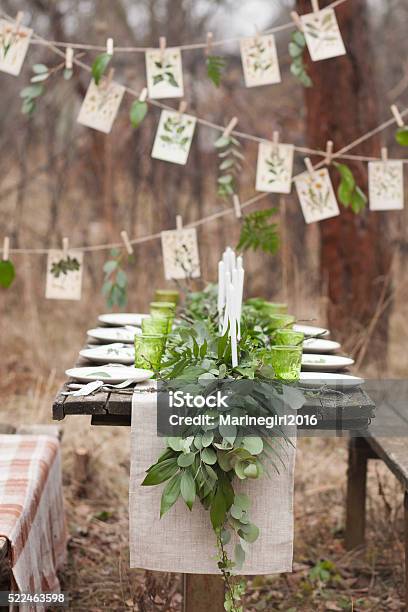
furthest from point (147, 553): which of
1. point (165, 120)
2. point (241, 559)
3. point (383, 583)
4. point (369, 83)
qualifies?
point (369, 83)

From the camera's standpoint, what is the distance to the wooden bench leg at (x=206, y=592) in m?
2.06

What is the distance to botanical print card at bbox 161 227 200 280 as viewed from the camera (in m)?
3.10

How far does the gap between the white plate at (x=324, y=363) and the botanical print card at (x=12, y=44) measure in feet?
4.68

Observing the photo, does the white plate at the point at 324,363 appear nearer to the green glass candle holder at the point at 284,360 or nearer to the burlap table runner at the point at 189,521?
the green glass candle holder at the point at 284,360

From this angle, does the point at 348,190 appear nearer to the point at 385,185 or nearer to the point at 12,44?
the point at 385,185

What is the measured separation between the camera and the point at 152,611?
236 centimetres

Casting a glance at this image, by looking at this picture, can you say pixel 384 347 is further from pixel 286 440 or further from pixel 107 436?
pixel 286 440

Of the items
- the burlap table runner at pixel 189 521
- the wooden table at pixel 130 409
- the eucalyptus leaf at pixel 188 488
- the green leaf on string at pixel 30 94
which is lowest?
the burlap table runner at pixel 189 521

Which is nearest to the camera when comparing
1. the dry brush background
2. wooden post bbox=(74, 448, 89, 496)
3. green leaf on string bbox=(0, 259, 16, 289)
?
green leaf on string bbox=(0, 259, 16, 289)

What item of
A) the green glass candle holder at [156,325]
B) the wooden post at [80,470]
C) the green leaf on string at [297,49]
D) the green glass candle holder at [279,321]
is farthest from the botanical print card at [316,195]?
the wooden post at [80,470]

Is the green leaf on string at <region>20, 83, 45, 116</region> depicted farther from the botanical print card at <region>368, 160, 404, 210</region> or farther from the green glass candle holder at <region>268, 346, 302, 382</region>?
the green glass candle holder at <region>268, 346, 302, 382</region>

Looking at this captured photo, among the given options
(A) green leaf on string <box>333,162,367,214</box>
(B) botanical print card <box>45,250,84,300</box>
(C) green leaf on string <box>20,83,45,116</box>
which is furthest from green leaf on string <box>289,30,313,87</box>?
(B) botanical print card <box>45,250,84,300</box>

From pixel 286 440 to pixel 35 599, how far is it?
2.53 feet

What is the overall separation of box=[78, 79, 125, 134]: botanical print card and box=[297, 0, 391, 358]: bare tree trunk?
1407mm
